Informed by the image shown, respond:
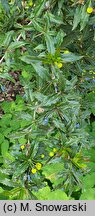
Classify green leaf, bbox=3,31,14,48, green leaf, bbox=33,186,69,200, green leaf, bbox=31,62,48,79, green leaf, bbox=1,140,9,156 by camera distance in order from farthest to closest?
1. green leaf, bbox=1,140,9,156
2. green leaf, bbox=33,186,69,200
3. green leaf, bbox=3,31,14,48
4. green leaf, bbox=31,62,48,79

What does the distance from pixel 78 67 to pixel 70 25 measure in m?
0.32

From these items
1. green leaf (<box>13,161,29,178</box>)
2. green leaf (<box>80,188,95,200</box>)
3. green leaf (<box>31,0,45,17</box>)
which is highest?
green leaf (<box>31,0,45,17</box>)

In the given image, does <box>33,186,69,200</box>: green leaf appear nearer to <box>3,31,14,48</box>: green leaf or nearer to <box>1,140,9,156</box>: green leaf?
<box>1,140,9,156</box>: green leaf

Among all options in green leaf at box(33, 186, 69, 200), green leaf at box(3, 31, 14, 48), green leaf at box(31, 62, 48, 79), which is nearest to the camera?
green leaf at box(31, 62, 48, 79)

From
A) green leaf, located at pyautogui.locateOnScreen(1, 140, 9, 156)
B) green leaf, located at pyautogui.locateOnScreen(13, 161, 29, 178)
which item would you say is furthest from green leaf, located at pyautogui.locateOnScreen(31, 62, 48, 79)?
green leaf, located at pyautogui.locateOnScreen(1, 140, 9, 156)

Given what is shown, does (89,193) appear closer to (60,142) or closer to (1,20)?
(60,142)

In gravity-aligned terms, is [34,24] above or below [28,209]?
above

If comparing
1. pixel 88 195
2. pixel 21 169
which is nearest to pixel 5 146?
pixel 88 195

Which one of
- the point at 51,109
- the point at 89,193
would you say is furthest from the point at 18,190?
the point at 89,193

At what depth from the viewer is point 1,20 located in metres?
1.89

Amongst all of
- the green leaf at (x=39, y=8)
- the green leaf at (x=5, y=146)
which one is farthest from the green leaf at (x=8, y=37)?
the green leaf at (x=5, y=146)

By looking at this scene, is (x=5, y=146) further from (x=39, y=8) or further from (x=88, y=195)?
(x=39, y=8)

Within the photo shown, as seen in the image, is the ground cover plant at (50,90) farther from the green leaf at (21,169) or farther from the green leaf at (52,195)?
the green leaf at (52,195)

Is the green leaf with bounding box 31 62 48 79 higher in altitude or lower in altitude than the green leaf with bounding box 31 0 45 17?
lower
